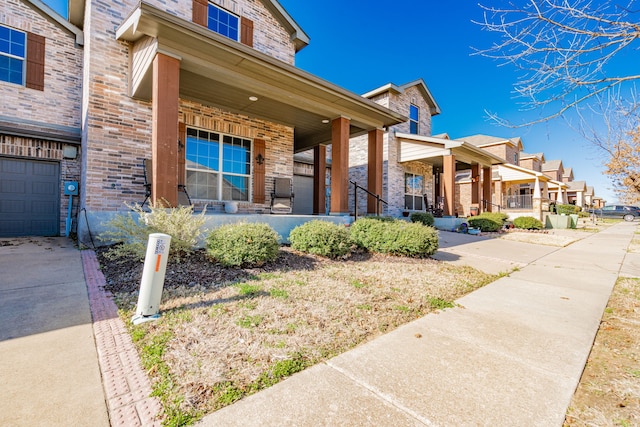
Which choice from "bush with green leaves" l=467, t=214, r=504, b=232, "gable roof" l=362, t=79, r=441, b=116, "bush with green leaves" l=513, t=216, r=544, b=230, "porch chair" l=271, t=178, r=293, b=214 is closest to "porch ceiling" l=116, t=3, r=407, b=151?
"porch chair" l=271, t=178, r=293, b=214

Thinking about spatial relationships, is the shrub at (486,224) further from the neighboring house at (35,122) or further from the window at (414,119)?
the neighboring house at (35,122)

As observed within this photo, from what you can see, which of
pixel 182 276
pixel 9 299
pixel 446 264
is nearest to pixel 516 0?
pixel 446 264

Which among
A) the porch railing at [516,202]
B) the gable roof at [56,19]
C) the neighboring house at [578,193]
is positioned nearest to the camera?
the gable roof at [56,19]

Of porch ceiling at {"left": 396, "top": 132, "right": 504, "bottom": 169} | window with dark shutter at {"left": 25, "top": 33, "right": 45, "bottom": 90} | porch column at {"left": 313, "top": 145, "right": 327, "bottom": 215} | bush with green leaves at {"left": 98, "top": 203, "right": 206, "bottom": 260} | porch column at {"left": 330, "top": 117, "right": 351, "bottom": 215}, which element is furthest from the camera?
porch ceiling at {"left": 396, "top": 132, "right": 504, "bottom": 169}

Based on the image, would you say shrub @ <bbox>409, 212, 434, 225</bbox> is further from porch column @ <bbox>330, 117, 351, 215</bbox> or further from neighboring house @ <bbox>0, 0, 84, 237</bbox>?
neighboring house @ <bbox>0, 0, 84, 237</bbox>

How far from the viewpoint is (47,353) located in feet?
6.53

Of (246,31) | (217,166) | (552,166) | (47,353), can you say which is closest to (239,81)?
(217,166)

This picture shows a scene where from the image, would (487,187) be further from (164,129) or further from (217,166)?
(164,129)

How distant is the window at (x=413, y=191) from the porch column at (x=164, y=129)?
1093cm

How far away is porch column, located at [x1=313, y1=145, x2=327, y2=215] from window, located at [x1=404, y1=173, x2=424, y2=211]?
5024 millimetres

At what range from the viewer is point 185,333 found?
2.28 metres

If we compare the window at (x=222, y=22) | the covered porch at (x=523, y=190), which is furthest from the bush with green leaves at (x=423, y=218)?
the window at (x=222, y=22)

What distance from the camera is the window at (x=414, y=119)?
1412 cm

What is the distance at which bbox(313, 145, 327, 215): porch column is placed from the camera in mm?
10352
